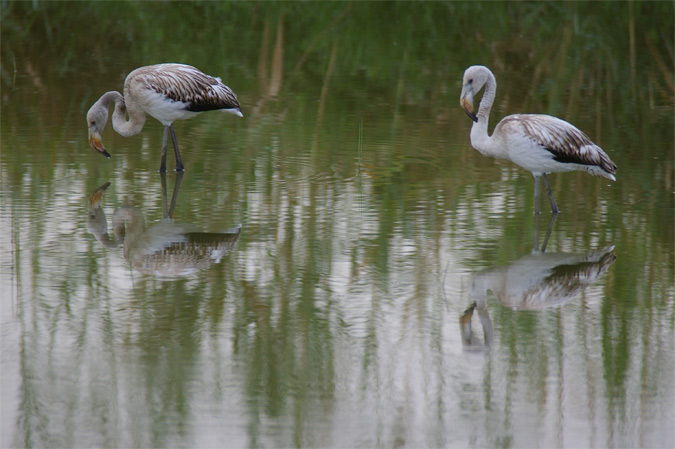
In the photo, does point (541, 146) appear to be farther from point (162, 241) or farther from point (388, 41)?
point (388, 41)

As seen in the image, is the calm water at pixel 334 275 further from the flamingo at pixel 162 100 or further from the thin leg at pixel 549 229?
the flamingo at pixel 162 100

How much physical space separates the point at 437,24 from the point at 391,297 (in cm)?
1246

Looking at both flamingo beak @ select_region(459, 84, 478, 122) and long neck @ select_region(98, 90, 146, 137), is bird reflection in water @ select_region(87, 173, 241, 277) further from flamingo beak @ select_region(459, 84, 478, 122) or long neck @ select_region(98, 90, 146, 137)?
flamingo beak @ select_region(459, 84, 478, 122)

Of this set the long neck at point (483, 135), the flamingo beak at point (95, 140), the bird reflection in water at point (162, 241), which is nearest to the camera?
the bird reflection in water at point (162, 241)

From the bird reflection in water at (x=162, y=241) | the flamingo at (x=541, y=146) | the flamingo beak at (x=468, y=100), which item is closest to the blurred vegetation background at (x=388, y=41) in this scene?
the flamingo beak at (x=468, y=100)

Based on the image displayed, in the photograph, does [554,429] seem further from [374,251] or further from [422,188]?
[422,188]

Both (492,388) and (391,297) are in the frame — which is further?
(391,297)

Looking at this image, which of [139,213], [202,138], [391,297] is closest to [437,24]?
[202,138]

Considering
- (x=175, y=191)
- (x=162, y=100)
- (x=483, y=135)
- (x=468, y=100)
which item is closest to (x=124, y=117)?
(x=162, y=100)

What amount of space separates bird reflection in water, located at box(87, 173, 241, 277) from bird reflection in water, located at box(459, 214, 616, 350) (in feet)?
6.52

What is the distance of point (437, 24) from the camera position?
18438 millimetres

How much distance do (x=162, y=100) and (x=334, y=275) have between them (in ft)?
12.7

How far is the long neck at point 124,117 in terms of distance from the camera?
1056 cm

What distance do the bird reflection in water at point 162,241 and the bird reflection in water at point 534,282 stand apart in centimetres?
199
